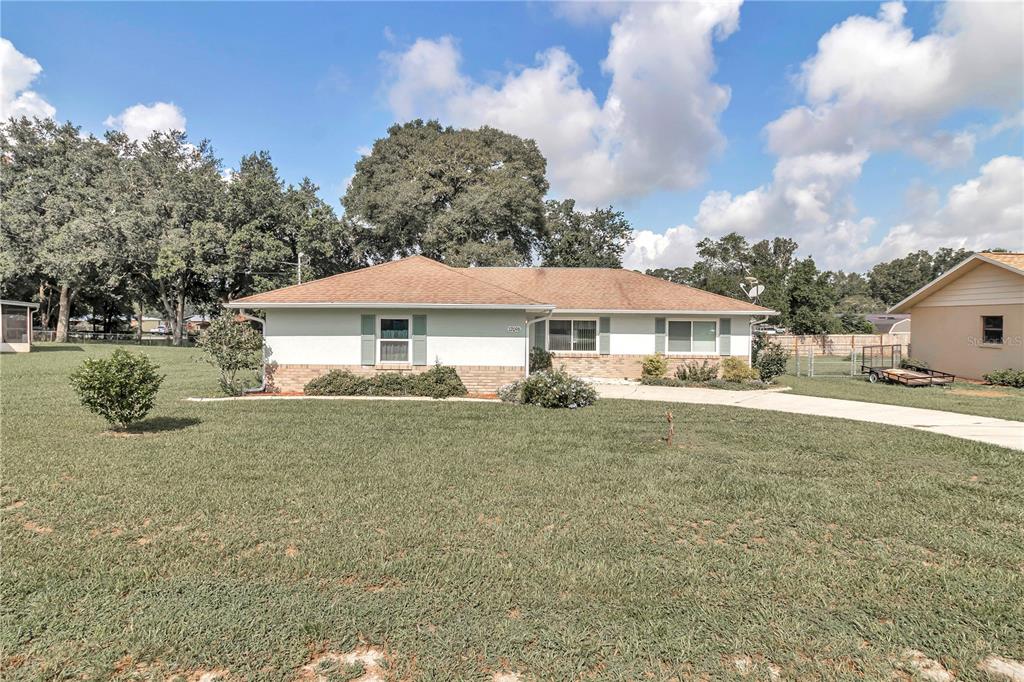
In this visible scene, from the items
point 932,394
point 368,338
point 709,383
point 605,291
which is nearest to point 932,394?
point 932,394

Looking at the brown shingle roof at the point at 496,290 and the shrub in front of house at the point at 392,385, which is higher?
the brown shingle roof at the point at 496,290

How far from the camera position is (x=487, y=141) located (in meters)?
35.2

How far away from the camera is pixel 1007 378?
15164mm

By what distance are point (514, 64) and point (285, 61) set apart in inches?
272

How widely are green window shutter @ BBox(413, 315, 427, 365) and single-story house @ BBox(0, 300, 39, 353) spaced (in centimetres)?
2372

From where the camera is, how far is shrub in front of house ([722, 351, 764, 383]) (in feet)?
54.1

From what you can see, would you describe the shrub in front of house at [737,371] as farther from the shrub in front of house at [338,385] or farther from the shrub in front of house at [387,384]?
the shrub in front of house at [338,385]

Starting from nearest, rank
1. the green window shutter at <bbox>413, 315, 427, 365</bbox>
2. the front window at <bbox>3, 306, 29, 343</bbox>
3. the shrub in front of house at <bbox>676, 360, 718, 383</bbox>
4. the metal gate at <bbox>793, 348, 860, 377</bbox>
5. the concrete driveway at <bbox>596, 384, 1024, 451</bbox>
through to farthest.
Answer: the concrete driveway at <bbox>596, 384, 1024, 451</bbox>, the green window shutter at <bbox>413, 315, 427, 365</bbox>, the shrub in front of house at <bbox>676, 360, 718, 383</bbox>, the metal gate at <bbox>793, 348, 860, 377</bbox>, the front window at <bbox>3, 306, 29, 343</bbox>

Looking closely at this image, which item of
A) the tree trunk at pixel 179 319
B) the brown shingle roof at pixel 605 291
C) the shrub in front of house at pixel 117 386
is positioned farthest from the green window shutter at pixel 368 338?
the tree trunk at pixel 179 319

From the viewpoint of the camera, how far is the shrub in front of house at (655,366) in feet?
55.3

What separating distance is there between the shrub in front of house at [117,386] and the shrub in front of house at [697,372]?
1481cm

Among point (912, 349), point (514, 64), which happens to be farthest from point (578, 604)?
point (912, 349)

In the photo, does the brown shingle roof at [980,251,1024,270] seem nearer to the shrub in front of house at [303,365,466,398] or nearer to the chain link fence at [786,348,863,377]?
the chain link fence at [786,348,863,377]

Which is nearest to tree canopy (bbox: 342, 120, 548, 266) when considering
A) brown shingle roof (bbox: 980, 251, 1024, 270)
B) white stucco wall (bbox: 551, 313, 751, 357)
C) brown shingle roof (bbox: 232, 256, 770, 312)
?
brown shingle roof (bbox: 232, 256, 770, 312)
